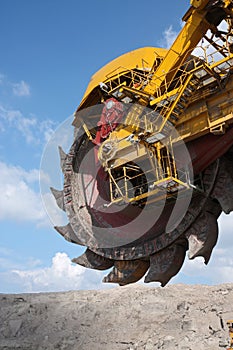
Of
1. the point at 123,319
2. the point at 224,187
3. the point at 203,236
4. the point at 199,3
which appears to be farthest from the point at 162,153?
the point at 123,319

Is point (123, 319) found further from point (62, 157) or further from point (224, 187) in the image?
point (224, 187)

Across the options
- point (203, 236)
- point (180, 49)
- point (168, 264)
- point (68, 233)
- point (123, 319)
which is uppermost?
point (180, 49)

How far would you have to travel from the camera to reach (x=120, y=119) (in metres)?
9.14

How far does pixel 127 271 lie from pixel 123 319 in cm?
208

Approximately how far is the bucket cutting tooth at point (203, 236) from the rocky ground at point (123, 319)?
211 centimetres

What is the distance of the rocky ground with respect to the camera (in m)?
9.47

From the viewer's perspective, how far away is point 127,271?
9.48 m

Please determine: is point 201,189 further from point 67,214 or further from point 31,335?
point 31,335

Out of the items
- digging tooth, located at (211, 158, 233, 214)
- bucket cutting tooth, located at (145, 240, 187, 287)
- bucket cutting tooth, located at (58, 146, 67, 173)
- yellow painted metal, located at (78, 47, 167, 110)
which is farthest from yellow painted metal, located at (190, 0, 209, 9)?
bucket cutting tooth, located at (58, 146, 67, 173)

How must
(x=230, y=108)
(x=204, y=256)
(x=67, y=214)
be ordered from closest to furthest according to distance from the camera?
(x=230, y=108), (x=204, y=256), (x=67, y=214)

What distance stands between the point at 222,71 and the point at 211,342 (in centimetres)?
544

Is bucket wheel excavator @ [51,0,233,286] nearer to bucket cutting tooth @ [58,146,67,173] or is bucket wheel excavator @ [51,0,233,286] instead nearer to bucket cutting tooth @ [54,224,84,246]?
bucket cutting tooth @ [54,224,84,246]

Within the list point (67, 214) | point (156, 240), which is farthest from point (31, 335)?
point (156, 240)

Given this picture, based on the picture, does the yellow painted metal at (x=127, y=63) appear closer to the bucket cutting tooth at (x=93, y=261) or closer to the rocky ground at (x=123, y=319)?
the bucket cutting tooth at (x=93, y=261)
